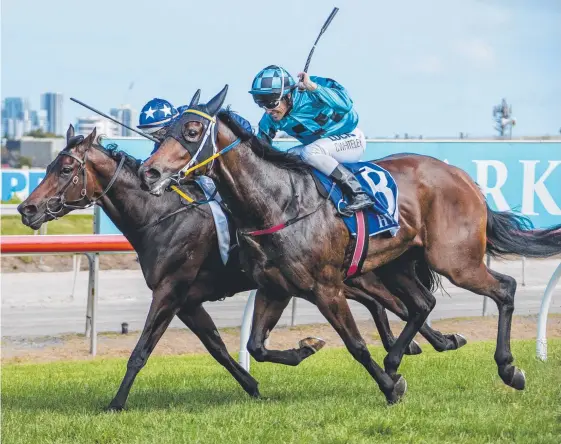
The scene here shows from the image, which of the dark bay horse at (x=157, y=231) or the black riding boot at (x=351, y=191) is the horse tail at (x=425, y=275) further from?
the black riding boot at (x=351, y=191)

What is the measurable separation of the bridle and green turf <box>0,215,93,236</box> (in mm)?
15280

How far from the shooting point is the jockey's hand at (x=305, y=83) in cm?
630

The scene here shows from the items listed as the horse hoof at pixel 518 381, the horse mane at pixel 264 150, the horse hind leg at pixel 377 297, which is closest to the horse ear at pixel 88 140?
the horse mane at pixel 264 150

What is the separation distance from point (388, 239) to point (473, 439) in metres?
1.62

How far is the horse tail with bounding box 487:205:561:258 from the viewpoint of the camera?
7.42 meters

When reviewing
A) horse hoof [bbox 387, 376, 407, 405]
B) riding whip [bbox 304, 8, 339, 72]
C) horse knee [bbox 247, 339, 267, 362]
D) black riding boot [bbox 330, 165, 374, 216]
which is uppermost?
riding whip [bbox 304, 8, 339, 72]

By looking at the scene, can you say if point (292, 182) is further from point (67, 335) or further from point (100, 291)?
→ point (100, 291)

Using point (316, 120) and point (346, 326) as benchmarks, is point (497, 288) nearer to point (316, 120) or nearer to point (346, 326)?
point (346, 326)

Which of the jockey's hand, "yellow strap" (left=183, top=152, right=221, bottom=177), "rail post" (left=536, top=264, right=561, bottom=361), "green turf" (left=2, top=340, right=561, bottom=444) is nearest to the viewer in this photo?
"green turf" (left=2, top=340, right=561, bottom=444)

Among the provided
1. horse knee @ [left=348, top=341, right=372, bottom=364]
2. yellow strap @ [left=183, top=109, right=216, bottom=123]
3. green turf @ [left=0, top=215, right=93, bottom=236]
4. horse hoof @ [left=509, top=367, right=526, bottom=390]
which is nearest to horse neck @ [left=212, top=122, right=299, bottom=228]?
yellow strap @ [left=183, top=109, right=216, bottom=123]

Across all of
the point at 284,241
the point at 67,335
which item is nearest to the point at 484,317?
the point at 67,335

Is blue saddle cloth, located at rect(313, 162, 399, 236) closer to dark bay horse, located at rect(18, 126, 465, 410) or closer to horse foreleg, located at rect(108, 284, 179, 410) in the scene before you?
dark bay horse, located at rect(18, 126, 465, 410)

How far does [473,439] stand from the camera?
214 inches

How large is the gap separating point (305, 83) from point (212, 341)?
1.88 meters
